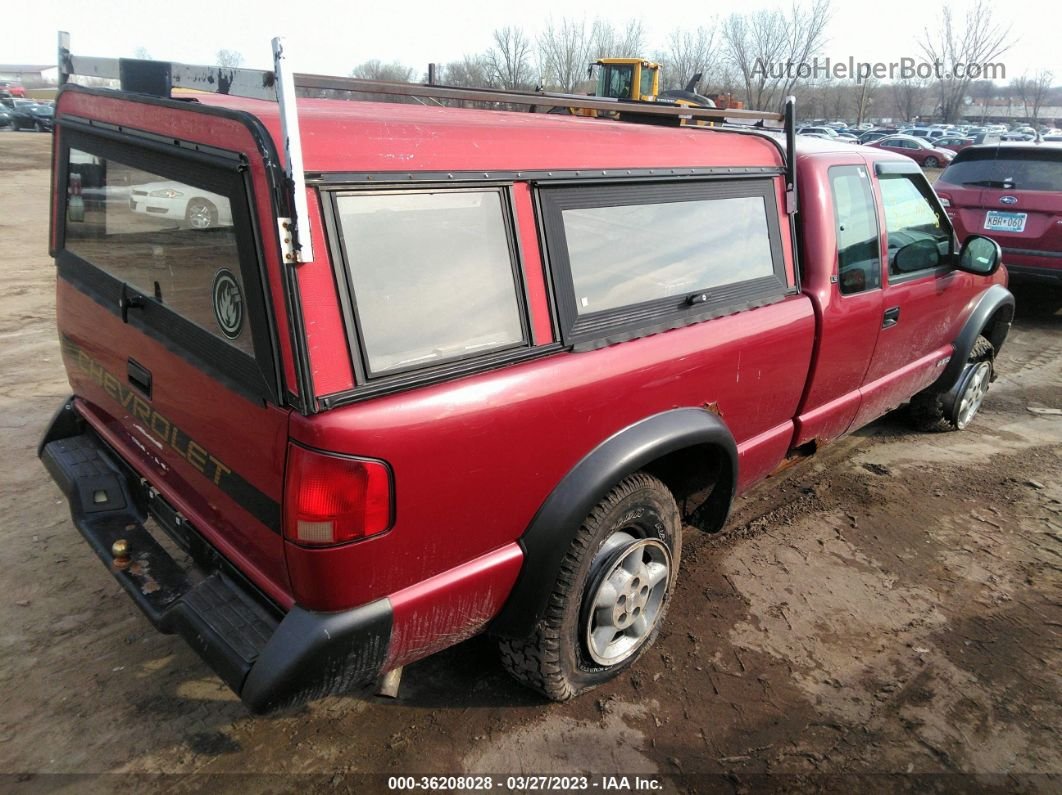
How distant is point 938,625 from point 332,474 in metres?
2.69

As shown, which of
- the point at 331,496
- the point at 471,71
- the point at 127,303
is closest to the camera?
the point at 331,496

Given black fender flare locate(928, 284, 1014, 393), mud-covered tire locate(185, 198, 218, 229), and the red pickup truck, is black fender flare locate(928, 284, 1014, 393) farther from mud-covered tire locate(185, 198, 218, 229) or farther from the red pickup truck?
mud-covered tire locate(185, 198, 218, 229)

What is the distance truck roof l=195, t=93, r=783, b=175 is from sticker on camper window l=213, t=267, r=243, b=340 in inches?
16.6

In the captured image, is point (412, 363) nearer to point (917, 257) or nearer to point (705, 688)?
point (705, 688)

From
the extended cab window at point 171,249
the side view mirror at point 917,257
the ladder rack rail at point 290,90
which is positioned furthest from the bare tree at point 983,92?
the extended cab window at point 171,249

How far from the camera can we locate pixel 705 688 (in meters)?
2.71

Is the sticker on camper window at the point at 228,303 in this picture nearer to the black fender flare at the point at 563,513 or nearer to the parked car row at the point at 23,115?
the black fender flare at the point at 563,513

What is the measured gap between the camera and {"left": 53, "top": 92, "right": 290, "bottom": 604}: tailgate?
6.09 ft

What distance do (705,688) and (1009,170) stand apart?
24.0ft

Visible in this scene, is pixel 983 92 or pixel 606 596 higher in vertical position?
pixel 983 92

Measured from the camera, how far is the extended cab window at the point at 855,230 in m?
3.32

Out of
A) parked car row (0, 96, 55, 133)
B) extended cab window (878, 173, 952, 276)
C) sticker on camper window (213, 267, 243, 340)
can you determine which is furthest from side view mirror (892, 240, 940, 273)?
parked car row (0, 96, 55, 133)

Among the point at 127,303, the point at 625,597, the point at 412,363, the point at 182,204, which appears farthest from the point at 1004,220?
the point at 127,303

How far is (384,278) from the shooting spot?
185cm
